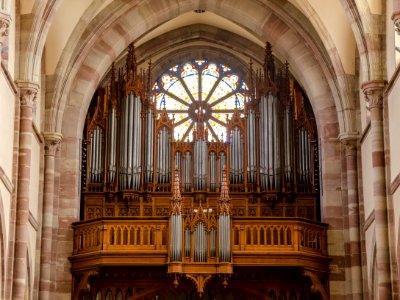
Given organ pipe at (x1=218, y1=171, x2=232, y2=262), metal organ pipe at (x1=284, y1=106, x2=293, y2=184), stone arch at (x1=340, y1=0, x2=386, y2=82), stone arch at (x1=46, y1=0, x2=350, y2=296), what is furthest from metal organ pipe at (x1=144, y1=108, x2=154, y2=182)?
stone arch at (x1=340, y1=0, x2=386, y2=82)

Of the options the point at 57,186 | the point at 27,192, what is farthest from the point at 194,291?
Result: the point at 27,192

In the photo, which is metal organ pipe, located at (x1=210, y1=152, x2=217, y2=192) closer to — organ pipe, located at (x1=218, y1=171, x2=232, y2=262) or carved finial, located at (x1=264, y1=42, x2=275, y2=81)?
organ pipe, located at (x1=218, y1=171, x2=232, y2=262)

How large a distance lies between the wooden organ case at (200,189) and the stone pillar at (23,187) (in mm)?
3511

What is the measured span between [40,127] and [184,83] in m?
5.96

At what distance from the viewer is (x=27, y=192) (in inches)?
961

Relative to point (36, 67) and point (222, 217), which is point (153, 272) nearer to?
point (222, 217)

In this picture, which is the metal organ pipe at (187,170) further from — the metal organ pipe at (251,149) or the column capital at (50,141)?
the column capital at (50,141)

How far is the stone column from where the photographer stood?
27406 mm

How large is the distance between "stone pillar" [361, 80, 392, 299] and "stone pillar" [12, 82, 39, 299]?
7694 mm

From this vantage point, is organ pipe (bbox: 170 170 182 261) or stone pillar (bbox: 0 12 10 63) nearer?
stone pillar (bbox: 0 12 10 63)

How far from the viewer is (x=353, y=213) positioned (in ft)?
91.0

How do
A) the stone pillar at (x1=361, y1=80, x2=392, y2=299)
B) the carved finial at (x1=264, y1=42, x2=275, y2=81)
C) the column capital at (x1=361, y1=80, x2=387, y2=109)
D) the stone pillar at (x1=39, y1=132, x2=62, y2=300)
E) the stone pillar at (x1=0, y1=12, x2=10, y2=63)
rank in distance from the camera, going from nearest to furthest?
the stone pillar at (x1=0, y1=12, x2=10, y2=63)
the stone pillar at (x1=361, y1=80, x2=392, y2=299)
the column capital at (x1=361, y1=80, x2=387, y2=109)
the stone pillar at (x1=39, y1=132, x2=62, y2=300)
the carved finial at (x1=264, y1=42, x2=275, y2=81)

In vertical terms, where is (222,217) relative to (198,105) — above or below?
below

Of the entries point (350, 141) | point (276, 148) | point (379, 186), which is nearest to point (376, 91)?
point (379, 186)
